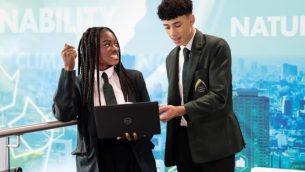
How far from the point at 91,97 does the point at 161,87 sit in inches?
70.2

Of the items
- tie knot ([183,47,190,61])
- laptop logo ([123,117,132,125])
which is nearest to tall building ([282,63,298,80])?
tie knot ([183,47,190,61])

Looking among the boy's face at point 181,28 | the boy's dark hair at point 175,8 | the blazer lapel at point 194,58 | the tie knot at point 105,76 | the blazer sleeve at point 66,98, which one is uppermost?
the boy's dark hair at point 175,8

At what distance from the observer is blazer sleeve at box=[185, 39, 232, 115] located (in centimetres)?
201

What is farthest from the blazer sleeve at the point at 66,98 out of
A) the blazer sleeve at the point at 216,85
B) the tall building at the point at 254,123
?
the tall building at the point at 254,123

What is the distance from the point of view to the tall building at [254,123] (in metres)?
3.41

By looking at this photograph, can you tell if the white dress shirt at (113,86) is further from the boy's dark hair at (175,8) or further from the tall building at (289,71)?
the tall building at (289,71)

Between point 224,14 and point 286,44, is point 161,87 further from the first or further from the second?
point 286,44

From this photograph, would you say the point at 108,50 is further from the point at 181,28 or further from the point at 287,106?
the point at 287,106

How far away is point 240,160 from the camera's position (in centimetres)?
352

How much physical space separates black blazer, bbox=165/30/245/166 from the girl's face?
1.15ft

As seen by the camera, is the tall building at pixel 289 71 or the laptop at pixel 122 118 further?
the tall building at pixel 289 71

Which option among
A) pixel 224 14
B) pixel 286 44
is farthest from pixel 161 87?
pixel 286 44

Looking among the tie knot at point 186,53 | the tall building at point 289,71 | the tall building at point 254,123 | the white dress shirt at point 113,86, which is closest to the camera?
the white dress shirt at point 113,86

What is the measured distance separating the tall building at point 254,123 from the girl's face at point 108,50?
163 centimetres
